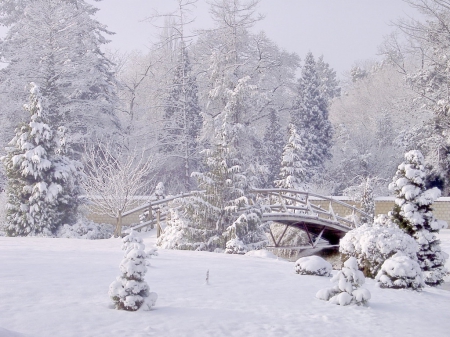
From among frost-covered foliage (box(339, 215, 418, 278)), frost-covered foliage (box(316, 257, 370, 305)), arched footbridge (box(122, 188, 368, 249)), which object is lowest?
frost-covered foliage (box(316, 257, 370, 305))

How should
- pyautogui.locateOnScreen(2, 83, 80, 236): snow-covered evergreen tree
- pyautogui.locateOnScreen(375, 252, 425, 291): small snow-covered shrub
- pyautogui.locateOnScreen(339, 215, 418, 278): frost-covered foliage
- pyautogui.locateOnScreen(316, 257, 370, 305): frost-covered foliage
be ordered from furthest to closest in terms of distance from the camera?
pyautogui.locateOnScreen(2, 83, 80, 236): snow-covered evergreen tree < pyautogui.locateOnScreen(339, 215, 418, 278): frost-covered foliage < pyautogui.locateOnScreen(375, 252, 425, 291): small snow-covered shrub < pyautogui.locateOnScreen(316, 257, 370, 305): frost-covered foliage

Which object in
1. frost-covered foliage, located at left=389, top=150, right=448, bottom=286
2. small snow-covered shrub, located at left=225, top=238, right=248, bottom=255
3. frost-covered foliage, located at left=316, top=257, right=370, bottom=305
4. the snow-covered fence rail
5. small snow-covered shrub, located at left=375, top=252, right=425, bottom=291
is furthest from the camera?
the snow-covered fence rail

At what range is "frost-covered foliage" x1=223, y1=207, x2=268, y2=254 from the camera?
17.5 m

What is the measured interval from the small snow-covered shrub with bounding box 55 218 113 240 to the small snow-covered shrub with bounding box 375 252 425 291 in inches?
546

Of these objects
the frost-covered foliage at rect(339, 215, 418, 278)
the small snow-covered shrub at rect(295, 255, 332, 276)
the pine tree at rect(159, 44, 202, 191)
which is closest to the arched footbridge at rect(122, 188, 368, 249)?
the frost-covered foliage at rect(339, 215, 418, 278)

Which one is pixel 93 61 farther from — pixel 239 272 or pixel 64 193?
pixel 239 272

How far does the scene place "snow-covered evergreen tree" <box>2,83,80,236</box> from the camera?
20406 millimetres

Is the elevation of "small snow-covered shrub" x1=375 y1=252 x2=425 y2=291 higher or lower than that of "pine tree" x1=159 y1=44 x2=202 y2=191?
lower

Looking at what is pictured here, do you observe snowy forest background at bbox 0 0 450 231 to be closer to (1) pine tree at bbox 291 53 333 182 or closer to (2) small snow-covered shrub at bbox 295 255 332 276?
(1) pine tree at bbox 291 53 333 182

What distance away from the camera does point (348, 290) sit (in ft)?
27.6

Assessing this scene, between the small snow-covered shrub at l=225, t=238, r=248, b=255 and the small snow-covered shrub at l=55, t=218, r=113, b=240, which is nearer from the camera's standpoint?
the small snow-covered shrub at l=225, t=238, r=248, b=255

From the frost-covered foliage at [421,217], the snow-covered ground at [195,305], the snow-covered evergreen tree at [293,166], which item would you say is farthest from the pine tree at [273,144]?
the snow-covered ground at [195,305]

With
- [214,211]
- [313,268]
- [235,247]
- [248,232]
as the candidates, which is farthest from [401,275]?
[214,211]

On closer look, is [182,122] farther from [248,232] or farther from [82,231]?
[248,232]
